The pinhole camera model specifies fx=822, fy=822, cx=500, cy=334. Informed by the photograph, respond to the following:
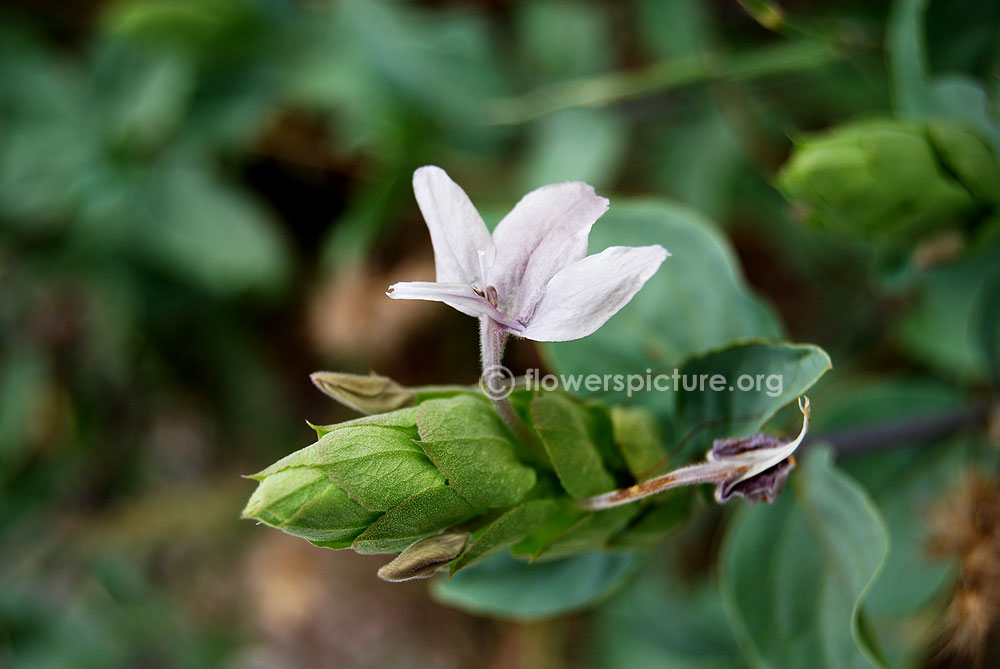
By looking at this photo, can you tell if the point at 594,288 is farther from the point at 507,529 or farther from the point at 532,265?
the point at 507,529

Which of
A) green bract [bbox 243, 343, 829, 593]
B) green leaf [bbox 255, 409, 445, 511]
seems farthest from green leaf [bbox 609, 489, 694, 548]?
green leaf [bbox 255, 409, 445, 511]

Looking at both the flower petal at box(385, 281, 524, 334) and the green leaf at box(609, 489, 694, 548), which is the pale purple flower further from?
the green leaf at box(609, 489, 694, 548)

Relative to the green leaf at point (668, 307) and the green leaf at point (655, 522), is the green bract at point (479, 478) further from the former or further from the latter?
the green leaf at point (668, 307)

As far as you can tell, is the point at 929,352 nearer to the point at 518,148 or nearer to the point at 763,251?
the point at 763,251

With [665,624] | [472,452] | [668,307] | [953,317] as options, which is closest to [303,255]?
[665,624]

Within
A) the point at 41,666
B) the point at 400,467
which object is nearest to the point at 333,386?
the point at 400,467

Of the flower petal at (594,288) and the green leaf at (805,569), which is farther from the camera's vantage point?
the green leaf at (805,569)

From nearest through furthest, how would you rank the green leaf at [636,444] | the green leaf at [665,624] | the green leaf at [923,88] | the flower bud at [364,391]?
the flower bud at [364,391] → the green leaf at [636,444] → the green leaf at [923,88] → the green leaf at [665,624]

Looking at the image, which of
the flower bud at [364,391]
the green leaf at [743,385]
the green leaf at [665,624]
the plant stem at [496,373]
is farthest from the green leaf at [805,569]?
the green leaf at [665,624]
